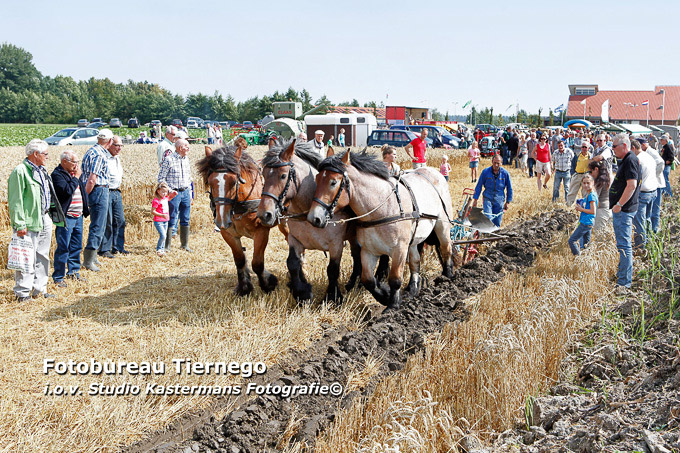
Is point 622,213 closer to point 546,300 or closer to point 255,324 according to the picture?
point 546,300

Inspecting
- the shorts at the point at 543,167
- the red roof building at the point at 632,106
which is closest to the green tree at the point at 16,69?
the red roof building at the point at 632,106

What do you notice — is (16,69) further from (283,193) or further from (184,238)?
(283,193)

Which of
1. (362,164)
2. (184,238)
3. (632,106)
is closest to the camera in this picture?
(362,164)

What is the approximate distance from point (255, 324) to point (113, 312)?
175 cm

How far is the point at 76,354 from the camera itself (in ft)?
15.8

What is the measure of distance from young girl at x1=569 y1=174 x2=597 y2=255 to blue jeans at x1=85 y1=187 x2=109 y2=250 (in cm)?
689

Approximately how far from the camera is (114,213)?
344 inches

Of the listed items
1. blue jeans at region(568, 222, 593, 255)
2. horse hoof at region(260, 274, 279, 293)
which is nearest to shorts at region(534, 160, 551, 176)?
blue jeans at region(568, 222, 593, 255)

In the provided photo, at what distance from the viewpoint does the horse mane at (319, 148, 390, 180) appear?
5449 millimetres

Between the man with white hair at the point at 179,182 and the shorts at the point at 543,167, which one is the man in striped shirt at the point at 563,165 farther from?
the man with white hair at the point at 179,182

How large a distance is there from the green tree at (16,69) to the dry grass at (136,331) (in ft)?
396

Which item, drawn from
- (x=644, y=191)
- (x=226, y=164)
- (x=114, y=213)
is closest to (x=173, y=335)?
(x=226, y=164)

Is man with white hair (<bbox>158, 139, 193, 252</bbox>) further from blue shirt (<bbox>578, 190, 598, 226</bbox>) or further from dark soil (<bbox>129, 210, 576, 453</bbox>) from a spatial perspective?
blue shirt (<bbox>578, 190, 598, 226</bbox>)

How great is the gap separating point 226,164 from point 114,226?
3.86 metres
